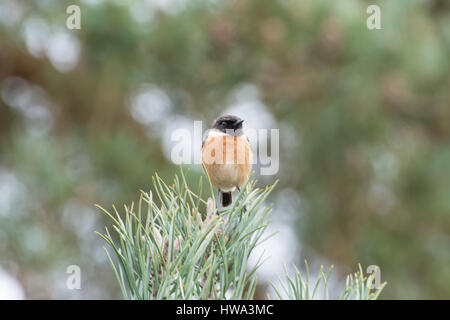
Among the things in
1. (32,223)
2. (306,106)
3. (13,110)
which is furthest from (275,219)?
(13,110)

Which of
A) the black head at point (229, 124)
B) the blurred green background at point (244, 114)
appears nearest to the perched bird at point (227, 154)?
the black head at point (229, 124)

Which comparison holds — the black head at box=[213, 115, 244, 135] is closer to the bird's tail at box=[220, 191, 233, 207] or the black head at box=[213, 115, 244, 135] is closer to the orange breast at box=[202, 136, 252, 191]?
the orange breast at box=[202, 136, 252, 191]

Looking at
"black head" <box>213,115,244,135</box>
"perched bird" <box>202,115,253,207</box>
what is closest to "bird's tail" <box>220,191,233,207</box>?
"perched bird" <box>202,115,253,207</box>

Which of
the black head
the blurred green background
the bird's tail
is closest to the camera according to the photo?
the blurred green background

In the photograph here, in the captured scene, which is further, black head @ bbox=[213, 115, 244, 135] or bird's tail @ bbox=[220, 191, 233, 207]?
bird's tail @ bbox=[220, 191, 233, 207]

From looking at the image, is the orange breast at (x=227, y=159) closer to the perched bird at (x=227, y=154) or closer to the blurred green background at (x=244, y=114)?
the perched bird at (x=227, y=154)

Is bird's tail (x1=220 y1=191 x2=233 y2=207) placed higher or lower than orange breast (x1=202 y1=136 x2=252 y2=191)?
lower

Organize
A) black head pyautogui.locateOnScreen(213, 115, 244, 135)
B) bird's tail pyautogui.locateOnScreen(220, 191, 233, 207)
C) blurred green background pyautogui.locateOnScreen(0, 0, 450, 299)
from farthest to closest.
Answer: bird's tail pyautogui.locateOnScreen(220, 191, 233, 207) → black head pyautogui.locateOnScreen(213, 115, 244, 135) → blurred green background pyautogui.locateOnScreen(0, 0, 450, 299)

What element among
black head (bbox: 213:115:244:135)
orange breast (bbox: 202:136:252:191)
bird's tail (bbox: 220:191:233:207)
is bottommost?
bird's tail (bbox: 220:191:233:207)
